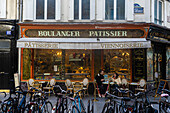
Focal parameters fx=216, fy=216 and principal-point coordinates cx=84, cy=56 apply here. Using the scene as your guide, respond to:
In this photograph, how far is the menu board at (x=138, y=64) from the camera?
Result: 1292cm

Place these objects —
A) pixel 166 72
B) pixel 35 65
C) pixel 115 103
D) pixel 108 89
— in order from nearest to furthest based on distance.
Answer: pixel 115 103 → pixel 108 89 → pixel 35 65 → pixel 166 72

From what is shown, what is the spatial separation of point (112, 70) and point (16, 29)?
6612mm

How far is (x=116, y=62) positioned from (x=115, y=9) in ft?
10.9

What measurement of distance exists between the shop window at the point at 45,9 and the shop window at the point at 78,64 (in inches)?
99.7

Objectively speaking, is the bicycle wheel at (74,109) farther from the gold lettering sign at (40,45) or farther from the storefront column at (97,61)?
the storefront column at (97,61)

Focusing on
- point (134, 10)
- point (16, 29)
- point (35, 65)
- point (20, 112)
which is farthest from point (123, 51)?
point (20, 112)

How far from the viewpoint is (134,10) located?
1302 cm

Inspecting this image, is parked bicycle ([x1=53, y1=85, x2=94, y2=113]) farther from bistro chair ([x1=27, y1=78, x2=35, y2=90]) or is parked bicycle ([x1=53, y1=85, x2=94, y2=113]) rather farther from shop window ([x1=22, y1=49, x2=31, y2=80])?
→ shop window ([x1=22, y1=49, x2=31, y2=80])

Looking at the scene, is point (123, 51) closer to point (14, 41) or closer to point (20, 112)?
point (14, 41)

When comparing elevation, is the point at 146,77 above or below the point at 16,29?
below

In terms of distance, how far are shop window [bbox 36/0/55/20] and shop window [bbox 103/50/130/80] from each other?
4173 mm

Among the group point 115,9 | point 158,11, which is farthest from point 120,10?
point 158,11

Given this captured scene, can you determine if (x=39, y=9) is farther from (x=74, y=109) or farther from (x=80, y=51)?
(x=74, y=109)

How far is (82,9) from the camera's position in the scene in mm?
13219
